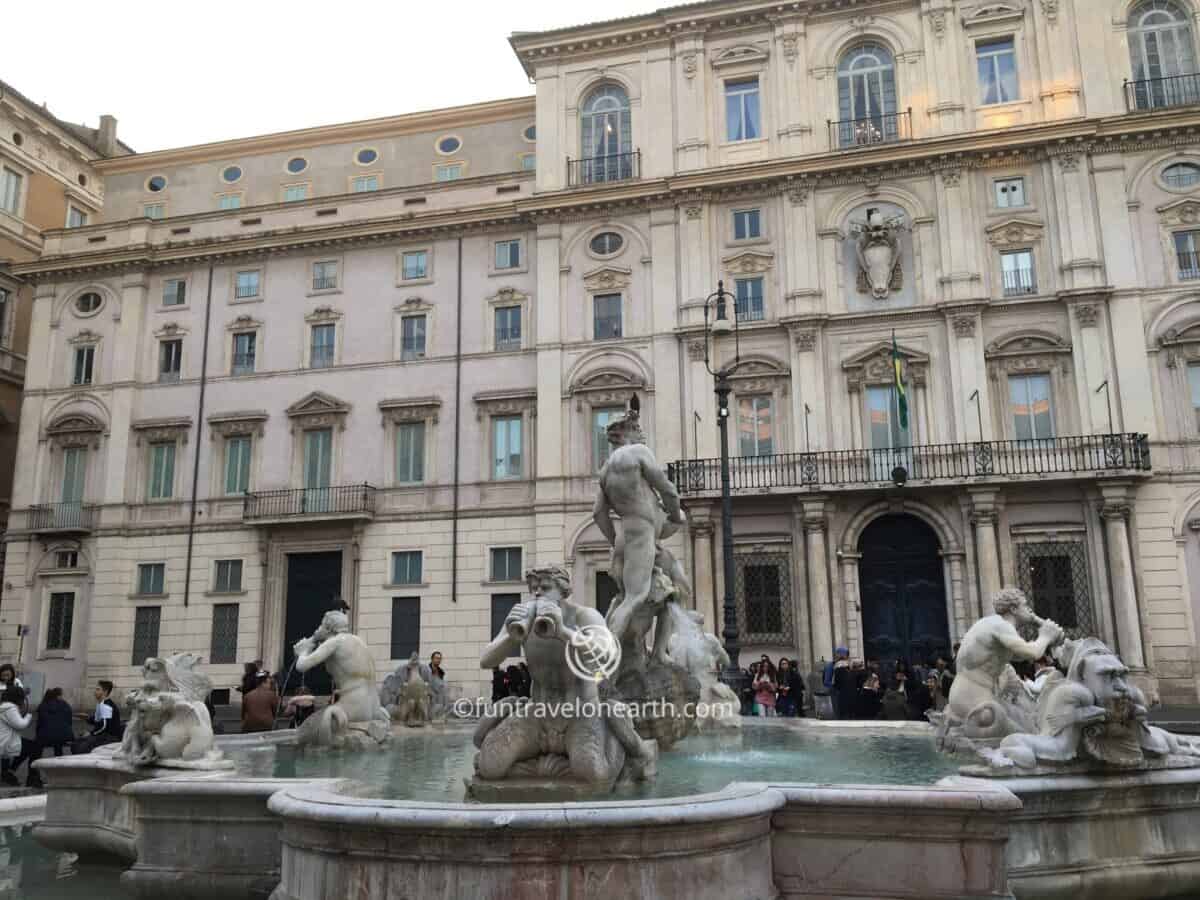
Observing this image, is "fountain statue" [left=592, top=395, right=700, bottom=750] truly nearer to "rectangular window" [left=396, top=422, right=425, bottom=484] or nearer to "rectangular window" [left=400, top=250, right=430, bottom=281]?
"rectangular window" [left=396, top=422, right=425, bottom=484]

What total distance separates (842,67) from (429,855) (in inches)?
1103

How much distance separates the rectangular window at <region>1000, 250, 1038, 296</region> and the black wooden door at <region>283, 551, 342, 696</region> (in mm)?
19894

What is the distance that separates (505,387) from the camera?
1133 inches

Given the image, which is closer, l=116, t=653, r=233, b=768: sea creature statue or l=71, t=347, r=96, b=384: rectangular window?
l=116, t=653, r=233, b=768: sea creature statue

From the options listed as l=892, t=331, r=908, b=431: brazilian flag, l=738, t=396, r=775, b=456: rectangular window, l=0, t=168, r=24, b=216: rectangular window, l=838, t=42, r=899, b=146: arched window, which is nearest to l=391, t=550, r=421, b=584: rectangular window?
l=738, t=396, r=775, b=456: rectangular window

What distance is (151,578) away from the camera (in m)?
29.9

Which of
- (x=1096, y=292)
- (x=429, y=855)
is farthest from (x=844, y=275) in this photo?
(x=429, y=855)

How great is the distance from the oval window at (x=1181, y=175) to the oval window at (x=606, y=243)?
46.6 ft

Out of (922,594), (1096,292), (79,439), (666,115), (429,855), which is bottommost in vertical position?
(429,855)

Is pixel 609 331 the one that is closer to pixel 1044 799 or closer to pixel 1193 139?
pixel 1193 139

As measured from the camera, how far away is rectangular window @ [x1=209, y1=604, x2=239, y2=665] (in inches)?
1129

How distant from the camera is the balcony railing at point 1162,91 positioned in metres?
25.8

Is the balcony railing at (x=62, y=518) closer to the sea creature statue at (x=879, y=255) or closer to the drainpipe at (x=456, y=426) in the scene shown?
the drainpipe at (x=456, y=426)

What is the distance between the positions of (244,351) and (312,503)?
6.05 m
